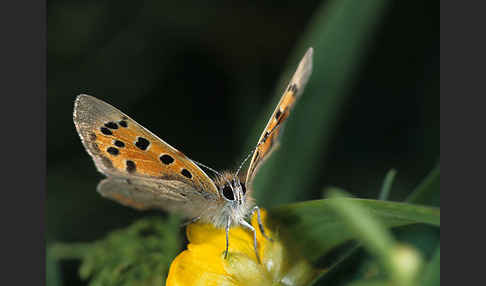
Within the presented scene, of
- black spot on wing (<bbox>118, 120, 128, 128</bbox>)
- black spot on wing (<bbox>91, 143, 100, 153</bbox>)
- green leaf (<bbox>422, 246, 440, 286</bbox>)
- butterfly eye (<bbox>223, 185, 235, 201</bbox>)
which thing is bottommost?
butterfly eye (<bbox>223, 185, 235, 201</bbox>)

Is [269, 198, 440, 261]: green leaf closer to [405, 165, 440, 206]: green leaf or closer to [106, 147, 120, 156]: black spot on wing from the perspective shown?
[405, 165, 440, 206]: green leaf

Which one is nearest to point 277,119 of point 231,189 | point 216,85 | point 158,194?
point 231,189

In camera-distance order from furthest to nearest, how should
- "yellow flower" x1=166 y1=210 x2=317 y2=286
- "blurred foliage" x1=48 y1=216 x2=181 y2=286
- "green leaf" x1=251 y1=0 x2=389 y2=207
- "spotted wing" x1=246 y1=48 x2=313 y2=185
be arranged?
"green leaf" x1=251 y1=0 x2=389 y2=207 < "blurred foliage" x1=48 y1=216 x2=181 y2=286 < "spotted wing" x1=246 y1=48 x2=313 y2=185 < "yellow flower" x1=166 y1=210 x2=317 y2=286

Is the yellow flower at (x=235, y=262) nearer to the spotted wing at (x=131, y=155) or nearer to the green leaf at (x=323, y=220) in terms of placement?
the green leaf at (x=323, y=220)

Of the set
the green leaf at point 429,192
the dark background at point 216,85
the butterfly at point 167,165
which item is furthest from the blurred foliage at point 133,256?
the green leaf at point 429,192

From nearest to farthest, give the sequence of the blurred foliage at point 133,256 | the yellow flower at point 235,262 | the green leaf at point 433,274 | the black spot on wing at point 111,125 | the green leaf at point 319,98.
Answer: the green leaf at point 433,274 → the yellow flower at point 235,262 → the black spot on wing at point 111,125 → the blurred foliage at point 133,256 → the green leaf at point 319,98

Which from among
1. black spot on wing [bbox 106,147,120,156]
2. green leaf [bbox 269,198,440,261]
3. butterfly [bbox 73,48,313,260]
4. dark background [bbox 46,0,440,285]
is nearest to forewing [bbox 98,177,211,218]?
butterfly [bbox 73,48,313,260]

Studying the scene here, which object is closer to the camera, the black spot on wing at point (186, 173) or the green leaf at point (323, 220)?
the green leaf at point (323, 220)
